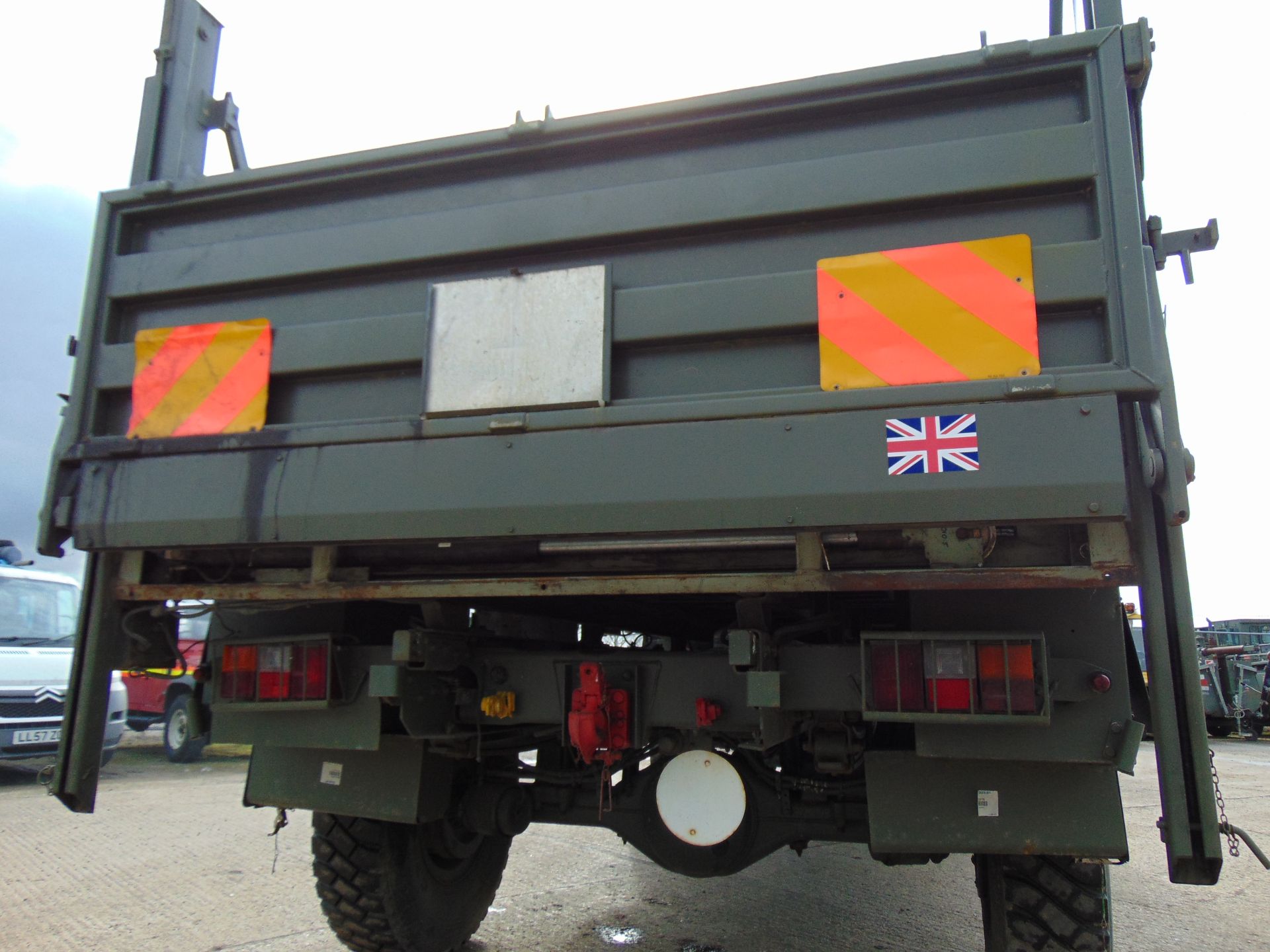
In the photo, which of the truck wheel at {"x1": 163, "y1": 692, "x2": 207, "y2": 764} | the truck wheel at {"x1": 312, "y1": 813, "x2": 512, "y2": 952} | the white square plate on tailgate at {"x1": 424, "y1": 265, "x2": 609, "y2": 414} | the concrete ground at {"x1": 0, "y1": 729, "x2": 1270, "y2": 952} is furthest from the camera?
the truck wheel at {"x1": 163, "y1": 692, "x2": 207, "y2": 764}

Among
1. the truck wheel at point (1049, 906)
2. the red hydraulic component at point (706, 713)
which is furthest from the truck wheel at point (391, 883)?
the truck wheel at point (1049, 906)

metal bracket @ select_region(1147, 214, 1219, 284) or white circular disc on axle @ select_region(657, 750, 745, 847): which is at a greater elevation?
metal bracket @ select_region(1147, 214, 1219, 284)

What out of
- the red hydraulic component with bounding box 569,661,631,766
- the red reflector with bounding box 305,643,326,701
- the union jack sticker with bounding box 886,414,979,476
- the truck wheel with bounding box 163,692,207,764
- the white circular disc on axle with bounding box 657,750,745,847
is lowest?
the truck wheel with bounding box 163,692,207,764

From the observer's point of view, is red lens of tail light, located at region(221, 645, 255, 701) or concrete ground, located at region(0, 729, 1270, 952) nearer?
red lens of tail light, located at region(221, 645, 255, 701)

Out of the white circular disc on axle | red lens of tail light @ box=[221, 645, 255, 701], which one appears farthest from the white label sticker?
red lens of tail light @ box=[221, 645, 255, 701]

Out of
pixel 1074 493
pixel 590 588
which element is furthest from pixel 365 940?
pixel 1074 493

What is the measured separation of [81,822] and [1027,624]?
6.48 m

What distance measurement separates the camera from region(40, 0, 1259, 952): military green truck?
1.95 metres

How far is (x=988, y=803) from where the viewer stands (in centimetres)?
224

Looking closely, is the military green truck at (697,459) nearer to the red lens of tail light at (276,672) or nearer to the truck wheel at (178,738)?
the red lens of tail light at (276,672)

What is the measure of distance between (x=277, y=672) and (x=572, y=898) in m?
2.26

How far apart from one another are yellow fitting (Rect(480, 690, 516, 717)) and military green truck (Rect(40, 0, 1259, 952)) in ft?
0.04

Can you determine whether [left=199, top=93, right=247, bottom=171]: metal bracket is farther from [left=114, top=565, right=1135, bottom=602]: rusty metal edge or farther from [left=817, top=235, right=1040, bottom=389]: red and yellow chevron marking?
[left=817, top=235, right=1040, bottom=389]: red and yellow chevron marking

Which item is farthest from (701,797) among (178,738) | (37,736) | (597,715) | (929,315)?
(178,738)
